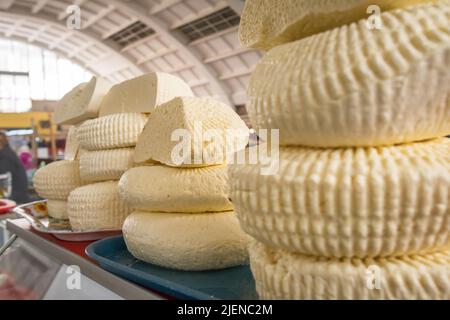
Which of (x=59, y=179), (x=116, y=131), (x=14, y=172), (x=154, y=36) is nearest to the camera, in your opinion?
(x=116, y=131)

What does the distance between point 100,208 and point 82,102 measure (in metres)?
0.37

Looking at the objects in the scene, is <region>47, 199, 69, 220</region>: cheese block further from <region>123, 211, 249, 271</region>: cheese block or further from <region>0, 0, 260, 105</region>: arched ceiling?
<region>0, 0, 260, 105</region>: arched ceiling

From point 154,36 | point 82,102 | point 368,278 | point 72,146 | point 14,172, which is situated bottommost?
point 14,172

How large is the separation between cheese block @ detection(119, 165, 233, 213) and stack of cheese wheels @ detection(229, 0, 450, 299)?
0.24 m

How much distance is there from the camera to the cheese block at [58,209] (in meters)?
1.19

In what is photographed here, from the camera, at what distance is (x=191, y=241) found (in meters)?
0.68

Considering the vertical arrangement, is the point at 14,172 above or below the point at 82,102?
below

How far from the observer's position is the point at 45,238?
0.96m

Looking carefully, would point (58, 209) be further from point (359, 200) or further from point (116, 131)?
point (359, 200)

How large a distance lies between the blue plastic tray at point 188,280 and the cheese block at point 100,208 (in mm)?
190

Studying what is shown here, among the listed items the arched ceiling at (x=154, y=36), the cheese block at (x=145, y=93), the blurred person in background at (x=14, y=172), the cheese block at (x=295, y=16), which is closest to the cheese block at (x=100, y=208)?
the cheese block at (x=145, y=93)

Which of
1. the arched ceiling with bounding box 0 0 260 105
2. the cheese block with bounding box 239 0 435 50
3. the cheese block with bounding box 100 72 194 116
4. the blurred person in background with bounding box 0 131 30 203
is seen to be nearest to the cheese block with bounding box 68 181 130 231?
the cheese block with bounding box 100 72 194 116

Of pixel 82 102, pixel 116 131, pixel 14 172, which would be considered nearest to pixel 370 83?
pixel 116 131

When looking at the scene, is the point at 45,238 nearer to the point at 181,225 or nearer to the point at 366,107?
the point at 181,225
